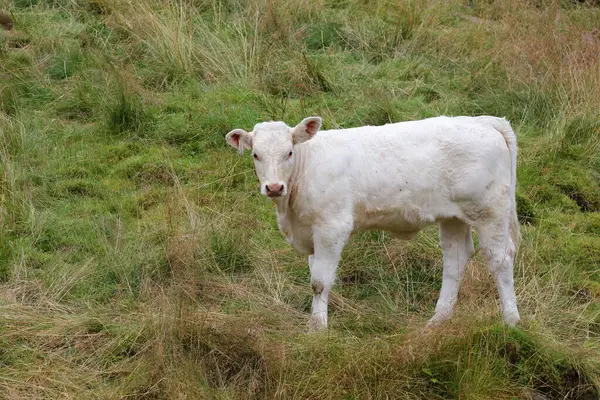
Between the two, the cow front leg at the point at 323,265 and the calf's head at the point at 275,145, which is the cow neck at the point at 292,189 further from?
the cow front leg at the point at 323,265

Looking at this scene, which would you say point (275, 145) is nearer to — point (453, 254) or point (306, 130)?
point (306, 130)

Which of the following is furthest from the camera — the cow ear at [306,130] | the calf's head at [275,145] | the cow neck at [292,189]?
the cow neck at [292,189]

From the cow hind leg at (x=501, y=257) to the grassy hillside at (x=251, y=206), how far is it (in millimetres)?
233

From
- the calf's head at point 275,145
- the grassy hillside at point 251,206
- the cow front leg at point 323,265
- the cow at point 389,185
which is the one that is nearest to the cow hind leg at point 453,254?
the grassy hillside at point 251,206

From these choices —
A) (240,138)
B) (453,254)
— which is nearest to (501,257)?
(453,254)

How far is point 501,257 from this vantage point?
7031 mm

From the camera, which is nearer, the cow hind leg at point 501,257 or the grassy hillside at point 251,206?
the grassy hillside at point 251,206

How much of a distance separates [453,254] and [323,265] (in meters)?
1.11

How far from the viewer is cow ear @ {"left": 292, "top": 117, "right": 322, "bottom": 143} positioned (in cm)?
687

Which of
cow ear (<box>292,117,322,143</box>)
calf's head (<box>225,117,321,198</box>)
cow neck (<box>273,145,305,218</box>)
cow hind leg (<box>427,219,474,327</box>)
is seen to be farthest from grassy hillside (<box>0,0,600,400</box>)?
cow ear (<box>292,117,322,143</box>)

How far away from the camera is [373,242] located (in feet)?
26.9

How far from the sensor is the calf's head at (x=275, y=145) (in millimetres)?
6699

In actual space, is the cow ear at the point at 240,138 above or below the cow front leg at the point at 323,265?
above

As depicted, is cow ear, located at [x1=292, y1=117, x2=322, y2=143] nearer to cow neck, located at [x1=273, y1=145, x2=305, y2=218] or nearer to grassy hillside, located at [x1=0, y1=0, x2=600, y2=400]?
cow neck, located at [x1=273, y1=145, x2=305, y2=218]
